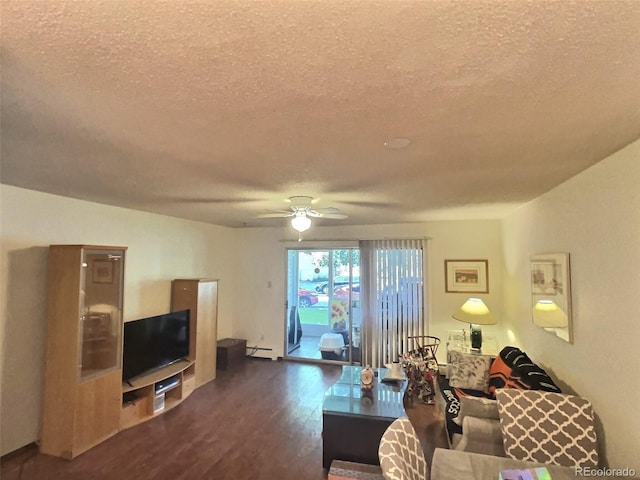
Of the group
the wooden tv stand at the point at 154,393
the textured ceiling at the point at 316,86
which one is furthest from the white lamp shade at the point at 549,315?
the wooden tv stand at the point at 154,393

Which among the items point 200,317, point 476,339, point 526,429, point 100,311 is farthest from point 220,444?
point 476,339

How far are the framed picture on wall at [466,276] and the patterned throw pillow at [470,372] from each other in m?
1.55

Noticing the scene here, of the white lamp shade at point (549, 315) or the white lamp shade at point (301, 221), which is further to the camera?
the white lamp shade at point (301, 221)

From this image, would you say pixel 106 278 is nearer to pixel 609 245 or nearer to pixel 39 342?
pixel 39 342

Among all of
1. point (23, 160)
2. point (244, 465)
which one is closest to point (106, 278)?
point (23, 160)

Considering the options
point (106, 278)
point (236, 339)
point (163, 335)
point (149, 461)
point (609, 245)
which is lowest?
point (149, 461)

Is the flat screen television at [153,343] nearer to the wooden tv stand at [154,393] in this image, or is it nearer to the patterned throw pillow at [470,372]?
the wooden tv stand at [154,393]

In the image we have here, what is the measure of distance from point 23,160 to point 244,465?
2857 mm

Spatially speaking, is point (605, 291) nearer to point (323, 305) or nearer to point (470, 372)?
point (470, 372)

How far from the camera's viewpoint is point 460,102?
4.53 feet

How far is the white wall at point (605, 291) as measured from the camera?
6.29 ft

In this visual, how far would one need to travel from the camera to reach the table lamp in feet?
15.0

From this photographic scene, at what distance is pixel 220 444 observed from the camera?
10.8 feet

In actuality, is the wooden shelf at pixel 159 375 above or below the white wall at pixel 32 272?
below
